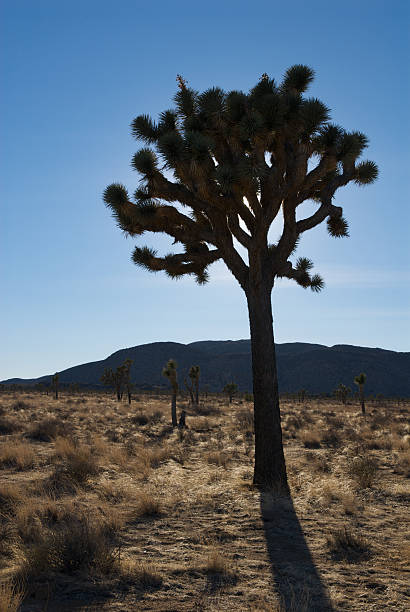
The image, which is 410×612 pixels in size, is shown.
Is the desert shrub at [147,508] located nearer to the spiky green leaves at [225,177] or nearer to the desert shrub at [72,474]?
the desert shrub at [72,474]

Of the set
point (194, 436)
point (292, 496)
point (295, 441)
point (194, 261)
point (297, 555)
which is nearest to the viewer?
point (297, 555)

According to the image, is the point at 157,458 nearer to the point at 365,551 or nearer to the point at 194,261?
the point at 194,261

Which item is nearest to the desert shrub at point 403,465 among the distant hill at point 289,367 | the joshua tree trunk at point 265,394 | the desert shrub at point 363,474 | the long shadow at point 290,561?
the desert shrub at point 363,474

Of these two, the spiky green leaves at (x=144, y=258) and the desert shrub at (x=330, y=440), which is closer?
the spiky green leaves at (x=144, y=258)

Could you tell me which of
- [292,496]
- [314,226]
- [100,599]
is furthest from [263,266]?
[100,599]

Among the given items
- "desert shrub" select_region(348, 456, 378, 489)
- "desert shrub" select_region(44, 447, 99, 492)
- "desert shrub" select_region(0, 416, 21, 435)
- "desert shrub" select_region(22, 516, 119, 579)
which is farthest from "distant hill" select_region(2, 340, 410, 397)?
"desert shrub" select_region(22, 516, 119, 579)

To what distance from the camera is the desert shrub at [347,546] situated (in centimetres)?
523

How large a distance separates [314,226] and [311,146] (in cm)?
172

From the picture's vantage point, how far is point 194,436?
1695 cm

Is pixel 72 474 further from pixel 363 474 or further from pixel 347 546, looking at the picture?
pixel 363 474

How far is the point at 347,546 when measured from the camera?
18.0ft

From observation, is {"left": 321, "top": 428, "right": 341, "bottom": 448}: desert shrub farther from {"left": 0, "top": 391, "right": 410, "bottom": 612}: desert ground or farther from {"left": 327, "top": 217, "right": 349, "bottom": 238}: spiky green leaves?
{"left": 327, "top": 217, "right": 349, "bottom": 238}: spiky green leaves

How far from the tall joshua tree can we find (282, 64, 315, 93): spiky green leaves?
23 millimetres

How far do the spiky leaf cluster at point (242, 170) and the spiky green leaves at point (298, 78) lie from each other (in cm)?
2
